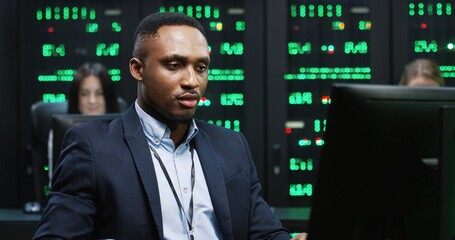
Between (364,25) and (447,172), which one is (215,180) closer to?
(447,172)

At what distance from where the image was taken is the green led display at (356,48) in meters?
5.10

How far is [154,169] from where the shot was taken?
1714 millimetres

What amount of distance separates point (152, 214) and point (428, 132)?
1.95 ft

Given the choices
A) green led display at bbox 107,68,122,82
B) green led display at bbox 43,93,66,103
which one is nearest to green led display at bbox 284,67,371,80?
green led display at bbox 107,68,122,82

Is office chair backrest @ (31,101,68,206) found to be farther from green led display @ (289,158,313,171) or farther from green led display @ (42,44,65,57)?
green led display @ (289,158,313,171)

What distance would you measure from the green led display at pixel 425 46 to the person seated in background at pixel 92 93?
6.60 ft

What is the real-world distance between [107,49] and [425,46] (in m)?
2.00

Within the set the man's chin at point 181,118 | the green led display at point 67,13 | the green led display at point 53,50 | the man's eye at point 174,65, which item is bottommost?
the man's chin at point 181,118

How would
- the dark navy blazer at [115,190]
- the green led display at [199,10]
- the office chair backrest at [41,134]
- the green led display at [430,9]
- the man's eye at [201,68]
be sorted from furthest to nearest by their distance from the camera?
the green led display at [199,10], the green led display at [430,9], the office chair backrest at [41,134], the man's eye at [201,68], the dark navy blazer at [115,190]

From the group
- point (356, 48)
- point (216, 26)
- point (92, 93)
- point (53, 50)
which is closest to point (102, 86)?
point (92, 93)

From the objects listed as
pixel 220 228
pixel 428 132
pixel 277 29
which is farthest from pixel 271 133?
pixel 428 132

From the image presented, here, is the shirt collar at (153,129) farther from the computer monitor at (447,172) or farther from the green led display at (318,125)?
the green led display at (318,125)

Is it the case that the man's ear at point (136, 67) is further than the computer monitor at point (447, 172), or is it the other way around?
the man's ear at point (136, 67)

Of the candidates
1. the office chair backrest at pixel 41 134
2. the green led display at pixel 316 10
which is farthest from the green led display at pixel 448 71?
the office chair backrest at pixel 41 134
